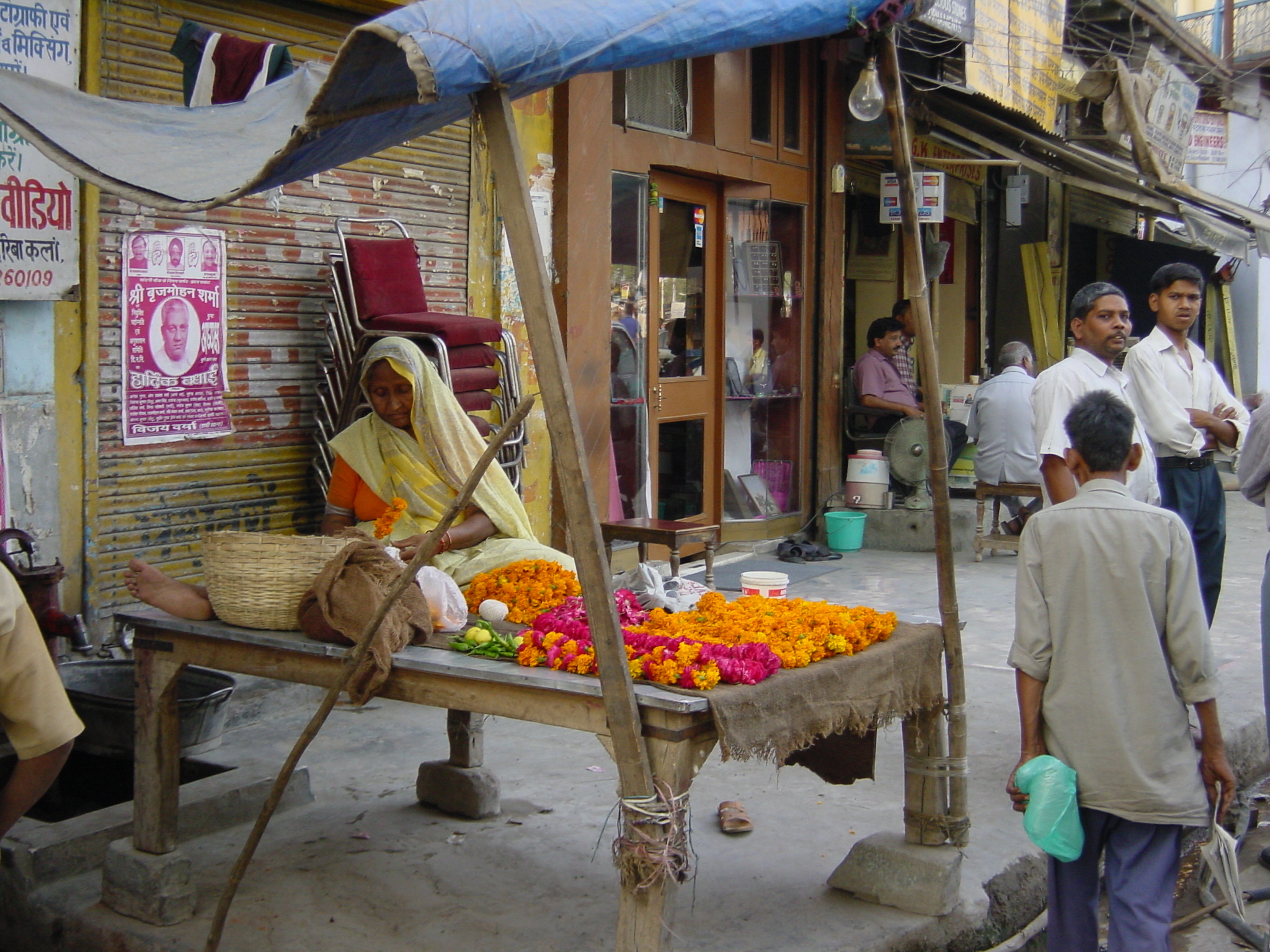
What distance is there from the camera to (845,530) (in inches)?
375

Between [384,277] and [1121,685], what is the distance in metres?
3.84

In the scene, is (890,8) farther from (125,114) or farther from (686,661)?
(125,114)

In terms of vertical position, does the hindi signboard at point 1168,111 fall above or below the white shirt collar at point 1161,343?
above

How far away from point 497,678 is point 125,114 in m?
2.12

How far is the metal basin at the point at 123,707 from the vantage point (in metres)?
4.23

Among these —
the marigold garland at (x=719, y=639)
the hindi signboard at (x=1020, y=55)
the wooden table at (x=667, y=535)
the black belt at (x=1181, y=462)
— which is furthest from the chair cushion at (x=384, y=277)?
the hindi signboard at (x=1020, y=55)

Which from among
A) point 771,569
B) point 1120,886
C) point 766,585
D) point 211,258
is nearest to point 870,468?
point 771,569

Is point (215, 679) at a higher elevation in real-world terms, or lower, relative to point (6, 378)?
lower

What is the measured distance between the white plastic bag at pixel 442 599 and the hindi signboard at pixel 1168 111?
9.77 meters

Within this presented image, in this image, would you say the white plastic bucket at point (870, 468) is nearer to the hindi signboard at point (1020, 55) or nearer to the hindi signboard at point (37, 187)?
the hindi signboard at point (1020, 55)

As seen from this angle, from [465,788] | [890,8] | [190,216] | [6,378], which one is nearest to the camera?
[890,8]

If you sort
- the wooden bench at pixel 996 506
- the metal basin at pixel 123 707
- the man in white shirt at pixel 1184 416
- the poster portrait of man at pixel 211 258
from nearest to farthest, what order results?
1. the metal basin at pixel 123 707
2. the man in white shirt at pixel 1184 416
3. the poster portrait of man at pixel 211 258
4. the wooden bench at pixel 996 506

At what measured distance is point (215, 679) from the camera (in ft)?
14.6

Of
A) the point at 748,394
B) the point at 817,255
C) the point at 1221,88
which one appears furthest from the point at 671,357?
the point at 1221,88
